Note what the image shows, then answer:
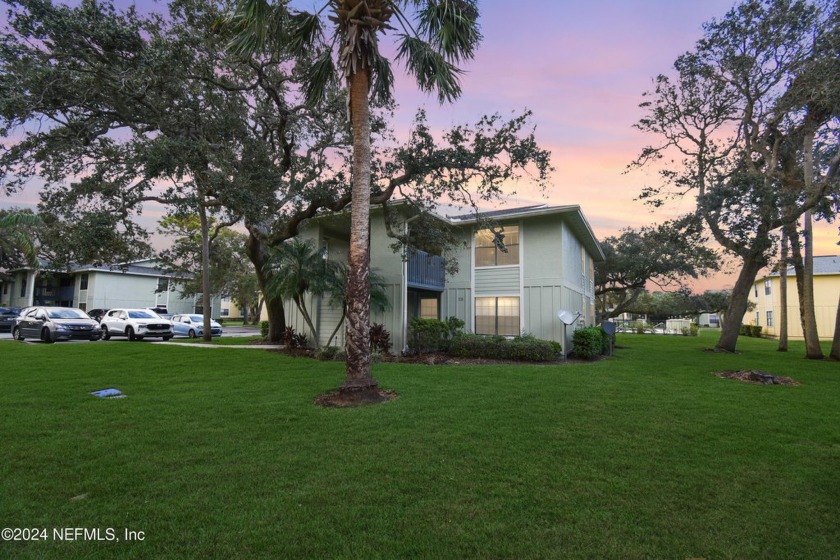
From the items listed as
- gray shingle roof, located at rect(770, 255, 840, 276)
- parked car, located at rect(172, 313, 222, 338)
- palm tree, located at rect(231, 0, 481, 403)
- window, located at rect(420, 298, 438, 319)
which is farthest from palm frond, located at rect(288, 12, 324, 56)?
gray shingle roof, located at rect(770, 255, 840, 276)

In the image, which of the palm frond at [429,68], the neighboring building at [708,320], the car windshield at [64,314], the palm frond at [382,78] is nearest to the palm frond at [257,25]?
the palm frond at [382,78]

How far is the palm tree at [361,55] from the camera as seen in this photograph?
750cm

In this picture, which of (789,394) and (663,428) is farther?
(789,394)

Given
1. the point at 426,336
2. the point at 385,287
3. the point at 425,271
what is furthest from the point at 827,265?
the point at 385,287

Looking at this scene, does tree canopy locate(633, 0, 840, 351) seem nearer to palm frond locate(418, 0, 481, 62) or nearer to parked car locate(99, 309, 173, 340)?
palm frond locate(418, 0, 481, 62)

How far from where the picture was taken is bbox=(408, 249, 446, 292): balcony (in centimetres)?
1513

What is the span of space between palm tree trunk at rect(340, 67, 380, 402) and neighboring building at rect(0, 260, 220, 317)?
32665 millimetres

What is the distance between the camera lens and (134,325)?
2028cm

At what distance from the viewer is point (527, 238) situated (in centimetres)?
1606

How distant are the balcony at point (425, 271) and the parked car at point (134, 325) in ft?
46.1

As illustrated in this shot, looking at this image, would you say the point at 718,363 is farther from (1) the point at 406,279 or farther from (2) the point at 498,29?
(2) the point at 498,29

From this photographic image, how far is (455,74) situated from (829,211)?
13.3m

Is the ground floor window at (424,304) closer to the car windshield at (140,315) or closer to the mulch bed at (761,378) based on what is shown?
the mulch bed at (761,378)

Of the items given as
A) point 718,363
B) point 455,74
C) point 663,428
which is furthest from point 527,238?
point 663,428
